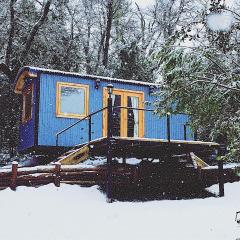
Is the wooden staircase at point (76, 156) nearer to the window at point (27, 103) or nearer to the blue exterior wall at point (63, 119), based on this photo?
the blue exterior wall at point (63, 119)

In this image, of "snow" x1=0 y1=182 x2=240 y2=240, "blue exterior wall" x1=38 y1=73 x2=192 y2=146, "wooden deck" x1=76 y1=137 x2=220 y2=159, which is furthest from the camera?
"blue exterior wall" x1=38 y1=73 x2=192 y2=146

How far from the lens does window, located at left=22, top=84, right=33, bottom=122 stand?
Result: 16.9 metres

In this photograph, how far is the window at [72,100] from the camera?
53.1 ft

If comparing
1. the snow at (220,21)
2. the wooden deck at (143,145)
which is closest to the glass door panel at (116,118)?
the wooden deck at (143,145)

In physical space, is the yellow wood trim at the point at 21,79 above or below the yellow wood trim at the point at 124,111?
above

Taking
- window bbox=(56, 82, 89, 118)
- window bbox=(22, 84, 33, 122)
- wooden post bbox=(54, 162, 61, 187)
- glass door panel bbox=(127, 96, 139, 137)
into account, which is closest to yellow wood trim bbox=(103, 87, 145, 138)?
glass door panel bbox=(127, 96, 139, 137)

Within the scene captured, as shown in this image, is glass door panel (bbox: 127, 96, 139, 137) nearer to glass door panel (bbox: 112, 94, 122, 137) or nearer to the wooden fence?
glass door panel (bbox: 112, 94, 122, 137)

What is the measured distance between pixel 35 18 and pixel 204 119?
72.9ft

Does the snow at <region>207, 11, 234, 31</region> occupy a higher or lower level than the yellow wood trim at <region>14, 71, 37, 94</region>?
lower

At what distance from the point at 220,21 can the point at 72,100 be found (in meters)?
9.05

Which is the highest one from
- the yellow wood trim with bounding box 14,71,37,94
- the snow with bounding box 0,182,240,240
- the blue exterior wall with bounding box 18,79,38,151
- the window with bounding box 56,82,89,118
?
the yellow wood trim with bounding box 14,71,37,94

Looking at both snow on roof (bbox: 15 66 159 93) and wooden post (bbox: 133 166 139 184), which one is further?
snow on roof (bbox: 15 66 159 93)

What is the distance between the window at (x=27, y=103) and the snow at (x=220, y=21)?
32.4 feet

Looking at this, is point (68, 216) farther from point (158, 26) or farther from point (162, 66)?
point (158, 26)
